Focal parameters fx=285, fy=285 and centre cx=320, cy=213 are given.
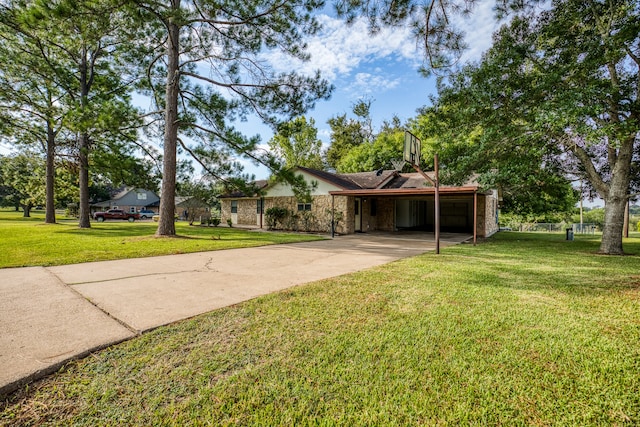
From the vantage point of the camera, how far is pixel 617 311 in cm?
344

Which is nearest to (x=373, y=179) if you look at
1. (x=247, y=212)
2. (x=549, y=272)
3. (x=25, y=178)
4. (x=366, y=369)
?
(x=247, y=212)

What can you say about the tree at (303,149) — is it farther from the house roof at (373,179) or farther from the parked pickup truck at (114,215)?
the parked pickup truck at (114,215)

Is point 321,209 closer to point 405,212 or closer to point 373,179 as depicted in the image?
point 373,179

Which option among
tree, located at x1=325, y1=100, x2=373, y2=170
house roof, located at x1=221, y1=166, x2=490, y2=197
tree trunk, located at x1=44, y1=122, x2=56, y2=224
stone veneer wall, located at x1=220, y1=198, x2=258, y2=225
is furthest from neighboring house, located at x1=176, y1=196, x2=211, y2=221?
tree, located at x1=325, y1=100, x2=373, y2=170

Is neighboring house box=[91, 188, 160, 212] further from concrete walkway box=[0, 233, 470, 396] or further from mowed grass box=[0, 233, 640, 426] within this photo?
mowed grass box=[0, 233, 640, 426]

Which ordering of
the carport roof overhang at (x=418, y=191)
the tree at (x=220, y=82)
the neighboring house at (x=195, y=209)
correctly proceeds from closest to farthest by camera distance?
1. the tree at (x=220, y=82)
2. the carport roof overhang at (x=418, y=191)
3. the neighboring house at (x=195, y=209)

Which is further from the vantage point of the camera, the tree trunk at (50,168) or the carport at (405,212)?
the tree trunk at (50,168)

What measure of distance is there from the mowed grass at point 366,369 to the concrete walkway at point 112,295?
0.31 m

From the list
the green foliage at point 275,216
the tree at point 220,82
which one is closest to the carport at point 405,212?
the green foliage at point 275,216

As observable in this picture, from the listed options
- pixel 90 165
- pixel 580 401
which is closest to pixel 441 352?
pixel 580 401

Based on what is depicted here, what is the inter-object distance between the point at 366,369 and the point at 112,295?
3.67 metres

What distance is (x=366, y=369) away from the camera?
221 cm

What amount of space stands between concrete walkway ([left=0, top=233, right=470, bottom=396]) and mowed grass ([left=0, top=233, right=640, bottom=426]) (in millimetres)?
307

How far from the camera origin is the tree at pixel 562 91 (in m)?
7.11
